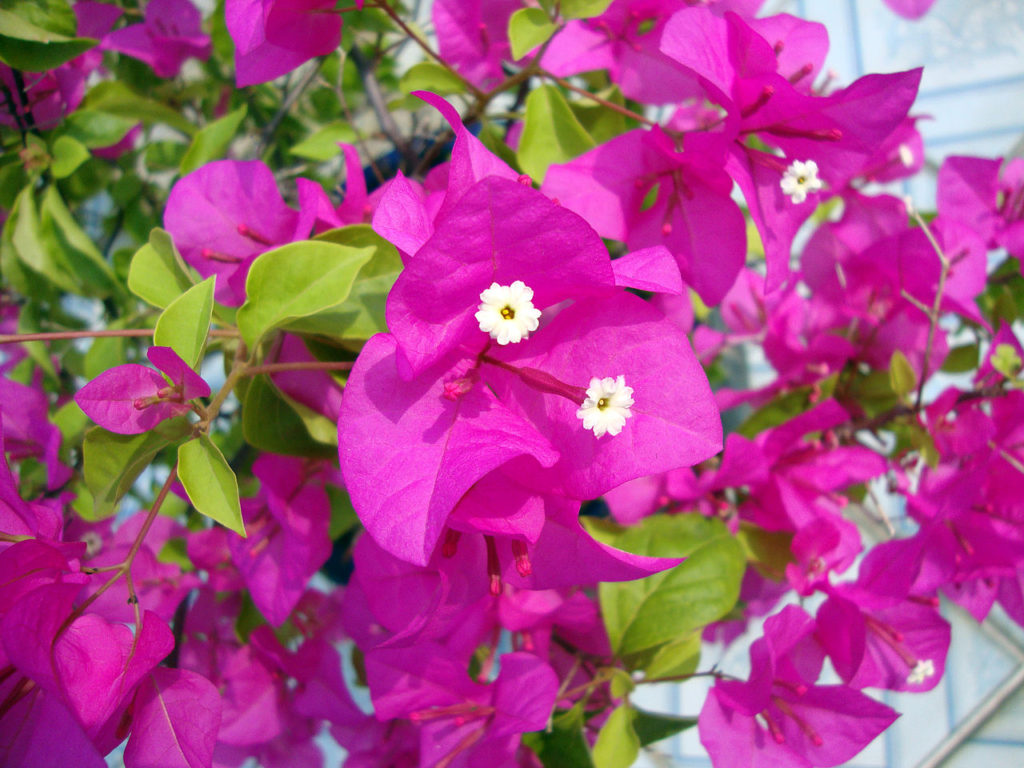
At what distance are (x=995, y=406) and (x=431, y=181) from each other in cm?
63

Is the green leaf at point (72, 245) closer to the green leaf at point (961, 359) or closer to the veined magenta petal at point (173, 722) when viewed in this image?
the veined magenta petal at point (173, 722)

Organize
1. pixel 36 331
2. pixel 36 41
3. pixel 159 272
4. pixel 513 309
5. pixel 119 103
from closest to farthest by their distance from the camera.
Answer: pixel 513 309
pixel 159 272
pixel 36 41
pixel 119 103
pixel 36 331

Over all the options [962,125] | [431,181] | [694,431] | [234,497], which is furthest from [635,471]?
[962,125]

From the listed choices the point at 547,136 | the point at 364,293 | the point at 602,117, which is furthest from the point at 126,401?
the point at 602,117

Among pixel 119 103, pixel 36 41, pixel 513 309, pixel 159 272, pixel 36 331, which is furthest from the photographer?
pixel 36 331

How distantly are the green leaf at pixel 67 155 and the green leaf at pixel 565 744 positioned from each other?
2.31ft

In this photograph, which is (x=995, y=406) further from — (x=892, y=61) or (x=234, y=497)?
(x=892, y=61)

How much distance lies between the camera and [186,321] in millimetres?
406

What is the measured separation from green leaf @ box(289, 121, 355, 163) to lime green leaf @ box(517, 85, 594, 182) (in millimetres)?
255

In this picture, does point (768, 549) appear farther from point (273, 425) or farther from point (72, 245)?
point (72, 245)

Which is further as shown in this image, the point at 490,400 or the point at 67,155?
the point at 67,155

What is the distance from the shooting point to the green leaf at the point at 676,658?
60cm

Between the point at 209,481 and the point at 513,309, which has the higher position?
the point at 513,309

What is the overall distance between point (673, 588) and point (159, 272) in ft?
1.67
